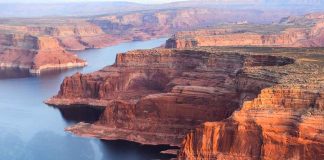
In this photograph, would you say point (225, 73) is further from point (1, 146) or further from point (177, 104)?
point (1, 146)

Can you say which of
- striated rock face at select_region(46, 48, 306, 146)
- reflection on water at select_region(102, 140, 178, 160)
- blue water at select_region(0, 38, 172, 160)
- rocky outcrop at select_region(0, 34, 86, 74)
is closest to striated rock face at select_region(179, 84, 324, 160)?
striated rock face at select_region(46, 48, 306, 146)

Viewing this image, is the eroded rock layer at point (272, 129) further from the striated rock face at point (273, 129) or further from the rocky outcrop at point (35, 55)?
the rocky outcrop at point (35, 55)

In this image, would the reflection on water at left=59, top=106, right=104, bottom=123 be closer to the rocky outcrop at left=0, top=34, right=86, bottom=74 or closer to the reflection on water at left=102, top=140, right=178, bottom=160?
the reflection on water at left=102, top=140, right=178, bottom=160

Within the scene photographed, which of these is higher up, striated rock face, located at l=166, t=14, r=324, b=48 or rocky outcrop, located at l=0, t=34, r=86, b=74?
striated rock face, located at l=166, t=14, r=324, b=48

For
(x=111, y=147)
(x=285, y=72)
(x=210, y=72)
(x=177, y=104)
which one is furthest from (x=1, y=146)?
(x=285, y=72)

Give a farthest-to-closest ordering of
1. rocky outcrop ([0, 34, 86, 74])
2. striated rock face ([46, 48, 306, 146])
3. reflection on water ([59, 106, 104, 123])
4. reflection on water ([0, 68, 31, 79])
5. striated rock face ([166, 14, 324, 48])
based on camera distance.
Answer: rocky outcrop ([0, 34, 86, 74]) → striated rock face ([166, 14, 324, 48]) → reflection on water ([0, 68, 31, 79]) → reflection on water ([59, 106, 104, 123]) → striated rock face ([46, 48, 306, 146])
